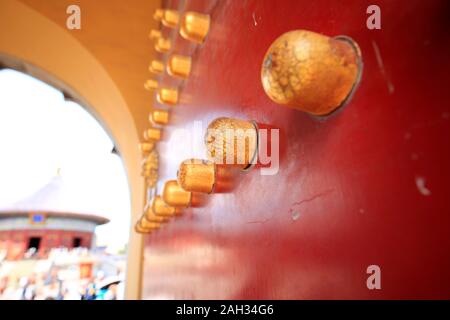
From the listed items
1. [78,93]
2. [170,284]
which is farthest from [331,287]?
[78,93]

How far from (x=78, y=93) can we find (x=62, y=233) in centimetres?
446

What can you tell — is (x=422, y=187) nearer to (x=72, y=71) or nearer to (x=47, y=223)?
(x=72, y=71)

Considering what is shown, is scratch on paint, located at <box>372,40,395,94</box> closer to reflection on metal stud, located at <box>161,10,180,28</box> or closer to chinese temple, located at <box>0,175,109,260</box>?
reflection on metal stud, located at <box>161,10,180,28</box>

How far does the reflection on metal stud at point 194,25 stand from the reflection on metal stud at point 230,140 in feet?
1.19

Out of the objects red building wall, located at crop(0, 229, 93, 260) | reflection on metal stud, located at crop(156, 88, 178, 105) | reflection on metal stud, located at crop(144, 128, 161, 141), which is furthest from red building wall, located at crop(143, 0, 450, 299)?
red building wall, located at crop(0, 229, 93, 260)

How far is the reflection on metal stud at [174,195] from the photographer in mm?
594

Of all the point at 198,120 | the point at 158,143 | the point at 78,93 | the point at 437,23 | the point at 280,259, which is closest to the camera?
the point at 437,23

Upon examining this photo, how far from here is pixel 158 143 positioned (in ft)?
4.67

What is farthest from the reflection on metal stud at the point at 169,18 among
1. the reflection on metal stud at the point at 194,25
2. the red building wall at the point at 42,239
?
the red building wall at the point at 42,239

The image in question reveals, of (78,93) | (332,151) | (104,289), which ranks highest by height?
(78,93)

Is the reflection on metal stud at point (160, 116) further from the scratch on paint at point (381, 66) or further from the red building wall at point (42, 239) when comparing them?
the red building wall at point (42, 239)

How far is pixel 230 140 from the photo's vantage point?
0.32 metres

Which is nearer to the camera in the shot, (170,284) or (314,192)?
(314,192)
